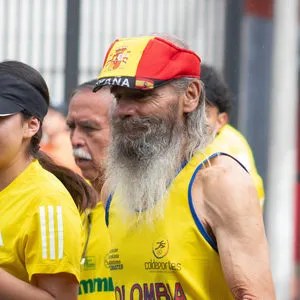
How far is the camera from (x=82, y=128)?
4641 millimetres

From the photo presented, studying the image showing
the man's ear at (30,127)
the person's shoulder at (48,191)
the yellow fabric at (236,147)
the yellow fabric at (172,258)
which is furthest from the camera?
the yellow fabric at (236,147)

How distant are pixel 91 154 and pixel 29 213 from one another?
107 cm

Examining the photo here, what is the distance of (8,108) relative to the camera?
3.66 metres

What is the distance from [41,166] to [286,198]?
5938mm

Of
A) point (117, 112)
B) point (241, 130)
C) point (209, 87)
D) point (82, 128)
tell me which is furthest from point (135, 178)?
point (241, 130)

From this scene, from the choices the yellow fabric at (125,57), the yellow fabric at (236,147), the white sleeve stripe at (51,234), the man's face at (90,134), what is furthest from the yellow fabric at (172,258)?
the yellow fabric at (236,147)

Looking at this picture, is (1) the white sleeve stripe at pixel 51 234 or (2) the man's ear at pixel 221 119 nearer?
(1) the white sleeve stripe at pixel 51 234

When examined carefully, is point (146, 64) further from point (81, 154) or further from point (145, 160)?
point (81, 154)

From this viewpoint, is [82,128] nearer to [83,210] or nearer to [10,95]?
[83,210]

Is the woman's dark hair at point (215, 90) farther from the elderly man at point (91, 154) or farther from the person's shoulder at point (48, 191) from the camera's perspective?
the person's shoulder at point (48, 191)

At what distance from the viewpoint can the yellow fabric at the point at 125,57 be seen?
370 cm

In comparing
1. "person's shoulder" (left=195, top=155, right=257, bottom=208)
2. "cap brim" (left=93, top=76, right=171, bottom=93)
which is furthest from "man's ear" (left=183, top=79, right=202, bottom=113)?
"person's shoulder" (left=195, top=155, right=257, bottom=208)

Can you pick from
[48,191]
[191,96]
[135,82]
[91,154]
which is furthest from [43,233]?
[91,154]

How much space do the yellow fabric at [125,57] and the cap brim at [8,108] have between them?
35 cm
